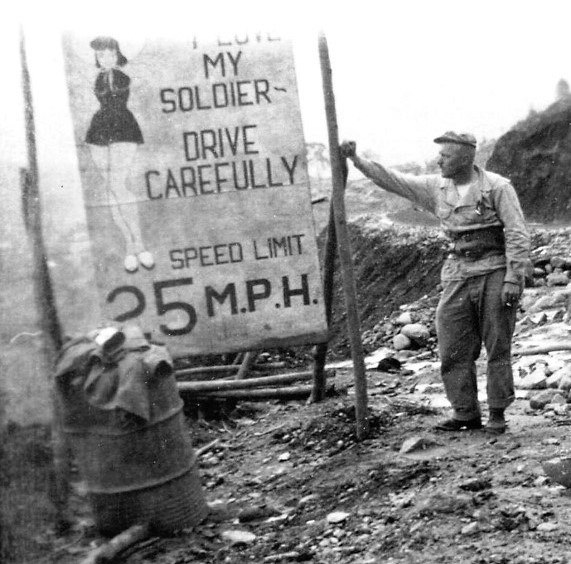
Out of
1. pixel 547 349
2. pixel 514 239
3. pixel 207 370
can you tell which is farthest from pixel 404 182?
pixel 207 370

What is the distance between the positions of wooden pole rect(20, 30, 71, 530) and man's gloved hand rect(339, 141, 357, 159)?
1.82 m

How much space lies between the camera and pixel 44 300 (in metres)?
3.65

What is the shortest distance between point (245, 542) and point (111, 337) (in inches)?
42.5

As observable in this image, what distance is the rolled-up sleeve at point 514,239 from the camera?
4883 mm

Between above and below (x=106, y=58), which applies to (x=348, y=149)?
below

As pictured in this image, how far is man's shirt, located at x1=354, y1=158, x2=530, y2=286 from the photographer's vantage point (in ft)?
16.1

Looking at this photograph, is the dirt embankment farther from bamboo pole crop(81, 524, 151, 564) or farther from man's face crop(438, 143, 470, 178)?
bamboo pole crop(81, 524, 151, 564)

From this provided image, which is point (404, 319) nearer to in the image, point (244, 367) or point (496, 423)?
point (244, 367)

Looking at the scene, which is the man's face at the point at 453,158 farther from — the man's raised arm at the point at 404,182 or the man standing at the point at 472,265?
the man's raised arm at the point at 404,182

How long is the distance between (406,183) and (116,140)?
6.09ft

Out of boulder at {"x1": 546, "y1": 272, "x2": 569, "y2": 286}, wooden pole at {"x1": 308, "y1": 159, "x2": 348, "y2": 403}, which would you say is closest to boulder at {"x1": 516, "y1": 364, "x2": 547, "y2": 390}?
wooden pole at {"x1": 308, "y1": 159, "x2": 348, "y2": 403}

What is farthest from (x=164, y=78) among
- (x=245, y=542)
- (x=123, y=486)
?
(x=245, y=542)

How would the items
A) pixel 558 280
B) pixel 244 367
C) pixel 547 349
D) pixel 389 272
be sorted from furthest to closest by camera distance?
pixel 389 272
pixel 558 280
pixel 244 367
pixel 547 349

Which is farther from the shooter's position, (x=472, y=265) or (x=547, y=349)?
(x=547, y=349)
